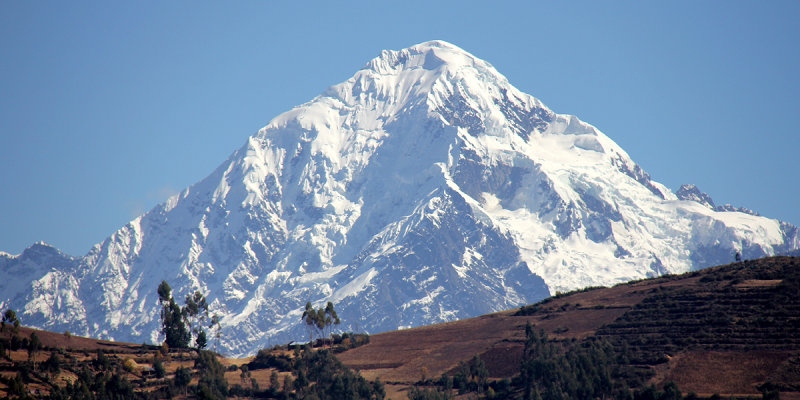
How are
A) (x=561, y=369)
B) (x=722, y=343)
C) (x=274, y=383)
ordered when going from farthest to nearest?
(x=274, y=383)
(x=722, y=343)
(x=561, y=369)

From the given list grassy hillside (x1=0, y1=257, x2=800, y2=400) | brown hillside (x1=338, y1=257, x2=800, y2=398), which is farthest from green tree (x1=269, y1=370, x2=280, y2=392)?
brown hillside (x1=338, y1=257, x2=800, y2=398)

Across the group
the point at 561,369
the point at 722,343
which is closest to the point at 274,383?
the point at 561,369

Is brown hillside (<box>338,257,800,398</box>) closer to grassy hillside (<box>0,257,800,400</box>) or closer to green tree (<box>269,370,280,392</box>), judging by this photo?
grassy hillside (<box>0,257,800,400</box>)

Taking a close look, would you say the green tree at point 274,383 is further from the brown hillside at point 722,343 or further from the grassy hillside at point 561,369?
the brown hillside at point 722,343


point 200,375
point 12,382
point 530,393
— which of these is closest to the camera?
point 12,382

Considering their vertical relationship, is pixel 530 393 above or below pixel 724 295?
below

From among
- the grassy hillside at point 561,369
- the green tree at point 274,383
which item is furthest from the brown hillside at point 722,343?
the green tree at point 274,383

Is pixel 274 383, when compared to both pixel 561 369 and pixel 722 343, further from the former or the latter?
pixel 722 343

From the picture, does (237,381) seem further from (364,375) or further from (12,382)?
(12,382)

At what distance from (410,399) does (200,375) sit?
35.6m

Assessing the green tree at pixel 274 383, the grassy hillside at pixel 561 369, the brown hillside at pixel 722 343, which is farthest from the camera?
the green tree at pixel 274 383

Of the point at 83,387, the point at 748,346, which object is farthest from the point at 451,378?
the point at 83,387

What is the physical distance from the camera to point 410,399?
587ft

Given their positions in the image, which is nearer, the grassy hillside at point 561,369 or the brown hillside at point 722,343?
the brown hillside at point 722,343
